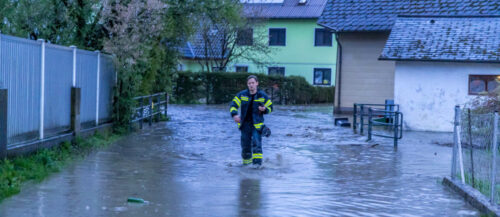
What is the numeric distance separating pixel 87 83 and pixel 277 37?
31.1 m

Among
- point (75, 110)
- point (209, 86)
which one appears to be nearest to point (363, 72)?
point (209, 86)

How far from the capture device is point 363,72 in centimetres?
2716

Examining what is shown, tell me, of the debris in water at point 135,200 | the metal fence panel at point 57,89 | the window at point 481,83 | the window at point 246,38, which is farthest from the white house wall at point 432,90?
the window at point 246,38

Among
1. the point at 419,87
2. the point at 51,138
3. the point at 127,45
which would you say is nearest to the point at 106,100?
the point at 127,45

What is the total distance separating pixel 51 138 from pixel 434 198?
252 inches

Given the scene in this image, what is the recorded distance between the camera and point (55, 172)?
9.92 metres

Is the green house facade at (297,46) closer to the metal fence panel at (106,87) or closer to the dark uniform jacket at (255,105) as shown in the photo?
the metal fence panel at (106,87)

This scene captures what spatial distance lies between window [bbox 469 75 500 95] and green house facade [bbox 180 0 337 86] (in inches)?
932

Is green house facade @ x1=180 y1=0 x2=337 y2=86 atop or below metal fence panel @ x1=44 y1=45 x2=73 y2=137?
atop

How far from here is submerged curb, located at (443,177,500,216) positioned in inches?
291

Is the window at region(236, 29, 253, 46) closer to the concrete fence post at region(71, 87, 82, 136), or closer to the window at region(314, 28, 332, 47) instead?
the window at region(314, 28, 332, 47)

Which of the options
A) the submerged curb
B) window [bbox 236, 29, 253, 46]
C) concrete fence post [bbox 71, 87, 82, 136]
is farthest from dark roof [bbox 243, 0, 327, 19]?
the submerged curb

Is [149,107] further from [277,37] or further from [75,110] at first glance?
[277,37]

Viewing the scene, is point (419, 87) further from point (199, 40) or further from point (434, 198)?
point (199, 40)
